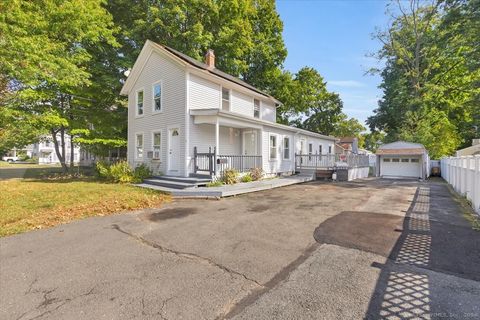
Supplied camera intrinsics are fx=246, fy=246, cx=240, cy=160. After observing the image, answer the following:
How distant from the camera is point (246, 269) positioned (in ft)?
11.7

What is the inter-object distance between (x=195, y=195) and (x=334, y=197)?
539 cm

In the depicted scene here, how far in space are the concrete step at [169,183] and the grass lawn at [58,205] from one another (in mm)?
985

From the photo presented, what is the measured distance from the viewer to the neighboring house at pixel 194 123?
1239 centimetres

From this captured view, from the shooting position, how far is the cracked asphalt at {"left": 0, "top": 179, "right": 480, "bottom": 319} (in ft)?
8.67

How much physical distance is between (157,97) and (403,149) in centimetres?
2002

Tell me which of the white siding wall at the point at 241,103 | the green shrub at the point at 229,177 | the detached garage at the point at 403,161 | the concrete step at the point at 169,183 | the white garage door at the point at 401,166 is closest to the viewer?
the concrete step at the point at 169,183

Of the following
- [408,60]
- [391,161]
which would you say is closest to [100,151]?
[391,161]

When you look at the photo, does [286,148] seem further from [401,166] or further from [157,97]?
[401,166]

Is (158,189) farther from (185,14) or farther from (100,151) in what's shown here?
(185,14)

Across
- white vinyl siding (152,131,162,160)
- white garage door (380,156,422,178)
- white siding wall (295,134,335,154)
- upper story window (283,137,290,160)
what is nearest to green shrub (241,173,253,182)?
upper story window (283,137,290,160)

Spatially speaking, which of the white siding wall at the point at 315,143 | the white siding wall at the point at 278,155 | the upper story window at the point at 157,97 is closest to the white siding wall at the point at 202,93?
the upper story window at the point at 157,97

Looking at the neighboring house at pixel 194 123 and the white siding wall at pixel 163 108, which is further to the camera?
the white siding wall at pixel 163 108

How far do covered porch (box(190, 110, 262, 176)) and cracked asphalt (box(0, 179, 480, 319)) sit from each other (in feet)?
19.3

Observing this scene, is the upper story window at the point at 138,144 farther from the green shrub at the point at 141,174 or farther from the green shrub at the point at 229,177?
the green shrub at the point at 229,177
